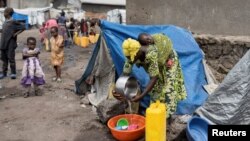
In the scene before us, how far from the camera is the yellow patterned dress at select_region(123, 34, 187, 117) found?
5.07 meters

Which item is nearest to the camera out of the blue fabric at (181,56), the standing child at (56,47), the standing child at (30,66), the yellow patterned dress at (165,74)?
the yellow patterned dress at (165,74)

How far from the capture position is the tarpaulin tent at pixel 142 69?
20.9ft

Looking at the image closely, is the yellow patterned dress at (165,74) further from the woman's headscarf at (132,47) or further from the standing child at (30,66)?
the standing child at (30,66)

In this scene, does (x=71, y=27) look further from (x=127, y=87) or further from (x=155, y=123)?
(x=155, y=123)

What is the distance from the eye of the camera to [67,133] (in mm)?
5957

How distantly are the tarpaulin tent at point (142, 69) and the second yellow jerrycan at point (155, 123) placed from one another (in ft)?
4.42

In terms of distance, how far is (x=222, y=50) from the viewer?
7551 mm

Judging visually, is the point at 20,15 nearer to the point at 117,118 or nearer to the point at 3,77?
the point at 3,77

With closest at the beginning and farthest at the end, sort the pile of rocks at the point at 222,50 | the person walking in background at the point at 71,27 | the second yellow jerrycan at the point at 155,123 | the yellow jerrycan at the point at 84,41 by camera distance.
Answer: the second yellow jerrycan at the point at 155,123
the pile of rocks at the point at 222,50
the yellow jerrycan at the point at 84,41
the person walking in background at the point at 71,27

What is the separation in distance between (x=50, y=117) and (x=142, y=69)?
176 cm

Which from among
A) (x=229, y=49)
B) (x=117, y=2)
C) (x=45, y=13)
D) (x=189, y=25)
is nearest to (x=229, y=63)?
(x=229, y=49)

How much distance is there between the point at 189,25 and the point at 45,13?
65.0 ft

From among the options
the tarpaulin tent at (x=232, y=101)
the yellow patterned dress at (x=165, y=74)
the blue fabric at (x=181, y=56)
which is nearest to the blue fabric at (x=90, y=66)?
the blue fabric at (x=181, y=56)

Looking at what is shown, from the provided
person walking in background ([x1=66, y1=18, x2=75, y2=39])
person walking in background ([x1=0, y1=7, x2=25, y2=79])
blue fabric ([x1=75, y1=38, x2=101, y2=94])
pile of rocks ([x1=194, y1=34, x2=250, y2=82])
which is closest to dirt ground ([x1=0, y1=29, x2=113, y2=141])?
blue fabric ([x1=75, y1=38, x2=101, y2=94])
